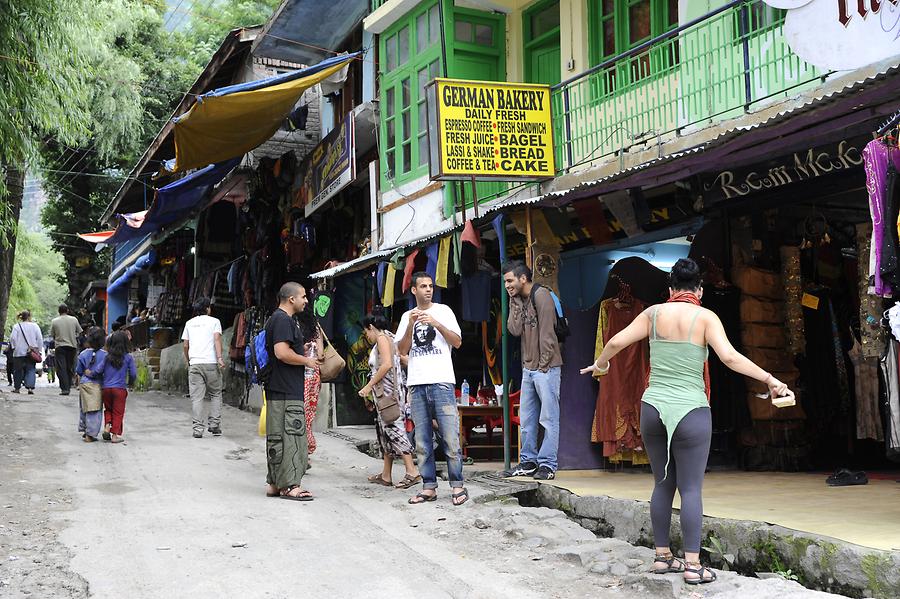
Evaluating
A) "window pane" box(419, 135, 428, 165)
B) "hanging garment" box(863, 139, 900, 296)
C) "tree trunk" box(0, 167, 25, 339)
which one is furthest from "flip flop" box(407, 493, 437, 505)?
"tree trunk" box(0, 167, 25, 339)

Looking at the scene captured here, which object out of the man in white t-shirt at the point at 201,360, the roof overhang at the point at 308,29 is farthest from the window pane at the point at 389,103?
the man in white t-shirt at the point at 201,360

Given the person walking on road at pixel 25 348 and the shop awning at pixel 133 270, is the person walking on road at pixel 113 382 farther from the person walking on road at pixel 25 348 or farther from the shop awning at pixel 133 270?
the shop awning at pixel 133 270

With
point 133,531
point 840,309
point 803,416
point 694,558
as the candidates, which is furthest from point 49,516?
point 840,309

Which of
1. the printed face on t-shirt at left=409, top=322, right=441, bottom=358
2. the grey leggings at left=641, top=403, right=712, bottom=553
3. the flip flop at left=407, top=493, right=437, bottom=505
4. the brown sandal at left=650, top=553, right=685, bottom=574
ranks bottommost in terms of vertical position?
the brown sandal at left=650, top=553, right=685, bottom=574

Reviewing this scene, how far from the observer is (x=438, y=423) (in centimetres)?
807

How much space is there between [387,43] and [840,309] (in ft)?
28.6

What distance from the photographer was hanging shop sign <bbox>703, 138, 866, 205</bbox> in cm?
741

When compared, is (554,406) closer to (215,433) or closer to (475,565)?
(475,565)

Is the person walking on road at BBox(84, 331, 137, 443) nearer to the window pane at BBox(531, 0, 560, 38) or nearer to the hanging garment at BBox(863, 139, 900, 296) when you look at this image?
the window pane at BBox(531, 0, 560, 38)

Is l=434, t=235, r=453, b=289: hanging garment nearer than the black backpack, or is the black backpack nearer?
the black backpack

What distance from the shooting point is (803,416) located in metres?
9.40

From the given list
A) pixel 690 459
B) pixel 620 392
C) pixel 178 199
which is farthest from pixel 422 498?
pixel 178 199

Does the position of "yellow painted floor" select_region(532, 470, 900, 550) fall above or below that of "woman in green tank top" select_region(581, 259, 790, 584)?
below

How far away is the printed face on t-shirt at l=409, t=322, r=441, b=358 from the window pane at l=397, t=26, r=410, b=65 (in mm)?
7550
